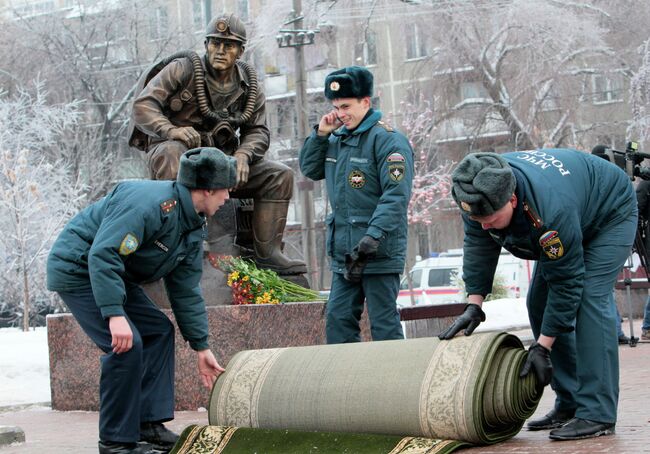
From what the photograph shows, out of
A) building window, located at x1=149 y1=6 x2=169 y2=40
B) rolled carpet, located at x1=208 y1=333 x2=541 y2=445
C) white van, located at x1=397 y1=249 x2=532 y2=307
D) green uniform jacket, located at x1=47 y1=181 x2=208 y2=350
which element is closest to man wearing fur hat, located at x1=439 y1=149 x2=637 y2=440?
rolled carpet, located at x1=208 y1=333 x2=541 y2=445

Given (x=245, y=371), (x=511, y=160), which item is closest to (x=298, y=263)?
(x=245, y=371)

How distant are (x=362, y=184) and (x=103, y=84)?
33.3 metres

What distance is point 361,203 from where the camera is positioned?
280 inches

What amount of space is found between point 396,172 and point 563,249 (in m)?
1.72

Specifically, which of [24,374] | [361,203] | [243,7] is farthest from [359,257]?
[243,7]

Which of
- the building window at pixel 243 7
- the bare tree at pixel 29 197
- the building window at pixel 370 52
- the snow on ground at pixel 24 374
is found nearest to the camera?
the snow on ground at pixel 24 374

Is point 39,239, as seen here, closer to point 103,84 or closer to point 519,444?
point 103,84

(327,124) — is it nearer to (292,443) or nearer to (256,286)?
(256,286)

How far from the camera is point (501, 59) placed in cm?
3516

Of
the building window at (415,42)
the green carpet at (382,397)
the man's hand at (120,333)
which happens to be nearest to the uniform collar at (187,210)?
the man's hand at (120,333)

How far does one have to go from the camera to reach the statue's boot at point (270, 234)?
9.65m

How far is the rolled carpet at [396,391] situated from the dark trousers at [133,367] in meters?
0.39

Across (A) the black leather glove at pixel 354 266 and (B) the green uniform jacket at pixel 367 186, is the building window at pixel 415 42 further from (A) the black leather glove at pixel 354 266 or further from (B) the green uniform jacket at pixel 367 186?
(A) the black leather glove at pixel 354 266

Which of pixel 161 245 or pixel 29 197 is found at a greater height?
pixel 29 197
